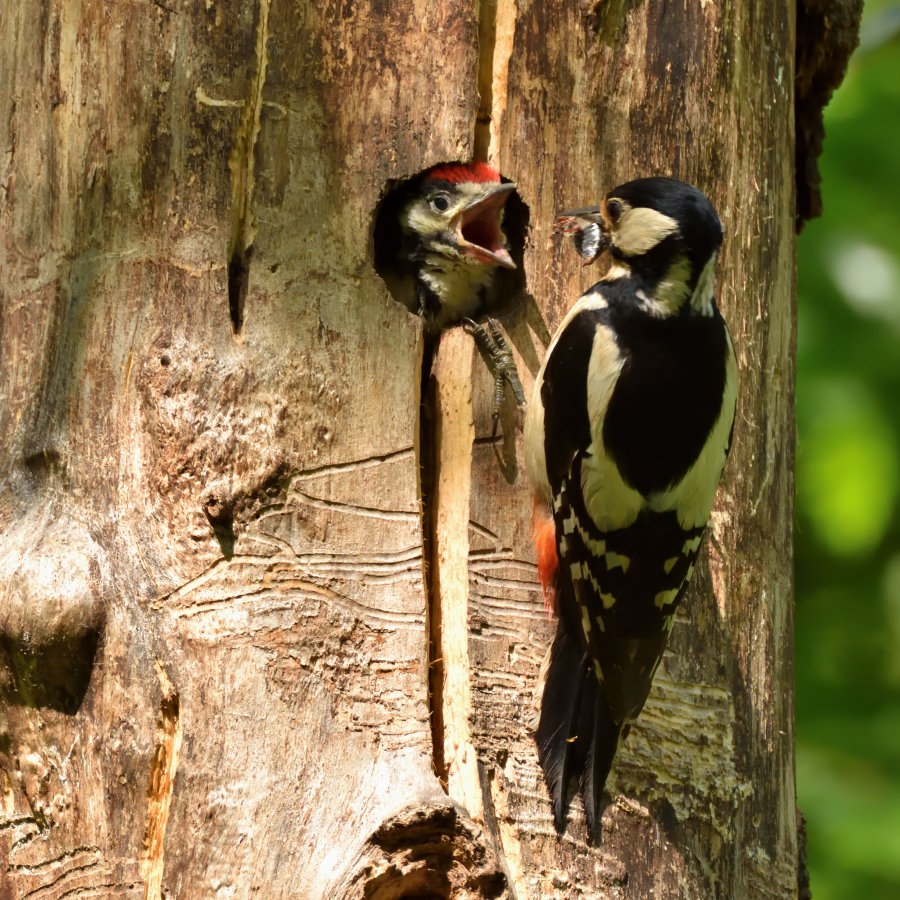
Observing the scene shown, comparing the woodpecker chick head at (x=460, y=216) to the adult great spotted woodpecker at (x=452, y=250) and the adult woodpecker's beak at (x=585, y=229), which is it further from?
the adult woodpecker's beak at (x=585, y=229)

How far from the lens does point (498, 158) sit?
9.87 feet

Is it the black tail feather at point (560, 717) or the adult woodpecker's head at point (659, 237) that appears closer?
the black tail feather at point (560, 717)

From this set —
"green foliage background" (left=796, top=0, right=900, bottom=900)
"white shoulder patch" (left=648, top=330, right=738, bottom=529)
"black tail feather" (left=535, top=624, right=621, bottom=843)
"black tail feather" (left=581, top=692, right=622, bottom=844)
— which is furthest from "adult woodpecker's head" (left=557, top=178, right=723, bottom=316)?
"green foliage background" (left=796, top=0, right=900, bottom=900)

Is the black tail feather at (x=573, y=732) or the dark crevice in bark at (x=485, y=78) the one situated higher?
the dark crevice in bark at (x=485, y=78)

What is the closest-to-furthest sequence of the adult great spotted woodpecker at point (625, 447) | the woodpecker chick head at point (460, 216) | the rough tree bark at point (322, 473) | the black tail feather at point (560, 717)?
1. the rough tree bark at point (322, 473)
2. the black tail feather at point (560, 717)
3. the adult great spotted woodpecker at point (625, 447)
4. the woodpecker chick head at point (460, 216)

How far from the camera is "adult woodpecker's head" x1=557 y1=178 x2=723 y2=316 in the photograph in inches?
113

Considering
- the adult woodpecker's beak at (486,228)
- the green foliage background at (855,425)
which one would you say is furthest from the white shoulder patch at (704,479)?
the green foliage background at (855,425)

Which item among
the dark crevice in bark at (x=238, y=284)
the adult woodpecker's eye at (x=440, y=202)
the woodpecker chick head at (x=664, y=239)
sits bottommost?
the dark crevice in bark at (x=238, y=284)

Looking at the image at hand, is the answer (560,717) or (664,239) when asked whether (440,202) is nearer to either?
(664,239)

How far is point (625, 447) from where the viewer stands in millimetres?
3086

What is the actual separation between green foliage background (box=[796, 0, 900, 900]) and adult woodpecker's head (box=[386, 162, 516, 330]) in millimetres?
1405

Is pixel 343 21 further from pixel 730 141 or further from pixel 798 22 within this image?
pixel 798 22

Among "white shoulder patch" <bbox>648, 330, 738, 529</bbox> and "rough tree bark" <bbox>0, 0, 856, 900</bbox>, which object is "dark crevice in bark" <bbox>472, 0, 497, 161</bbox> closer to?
"rough tree bark" <bbox>0, 0, 856, 900</bbox>

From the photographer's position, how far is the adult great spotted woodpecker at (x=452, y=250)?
3035 millimetres
